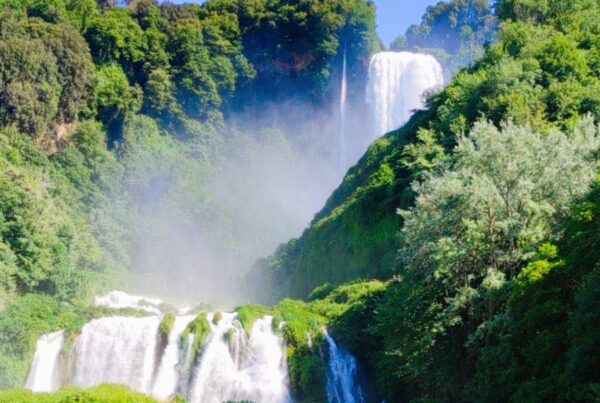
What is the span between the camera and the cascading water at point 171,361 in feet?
90.4

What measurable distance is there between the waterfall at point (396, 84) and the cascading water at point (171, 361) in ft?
129

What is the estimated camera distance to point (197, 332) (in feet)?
94.2

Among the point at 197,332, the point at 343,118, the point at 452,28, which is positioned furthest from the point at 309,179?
the point at 452,28

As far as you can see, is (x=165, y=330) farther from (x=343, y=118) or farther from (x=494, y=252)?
(x=343, y=118)

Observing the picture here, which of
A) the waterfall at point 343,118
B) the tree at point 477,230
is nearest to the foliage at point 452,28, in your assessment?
the waterfall at point 343,118

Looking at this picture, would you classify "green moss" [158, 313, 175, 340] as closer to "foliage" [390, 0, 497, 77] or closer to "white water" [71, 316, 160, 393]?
"white water" [71, 316, 160, 393]

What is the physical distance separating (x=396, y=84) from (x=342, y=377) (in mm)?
43142

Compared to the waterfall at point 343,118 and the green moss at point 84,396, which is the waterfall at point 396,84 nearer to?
the waterfall at point 343,118

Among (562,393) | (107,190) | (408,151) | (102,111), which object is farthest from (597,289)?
(102,111)

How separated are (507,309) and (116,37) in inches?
2061

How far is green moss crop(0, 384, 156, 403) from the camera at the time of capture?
56.8 feet

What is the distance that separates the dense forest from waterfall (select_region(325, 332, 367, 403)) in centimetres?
48

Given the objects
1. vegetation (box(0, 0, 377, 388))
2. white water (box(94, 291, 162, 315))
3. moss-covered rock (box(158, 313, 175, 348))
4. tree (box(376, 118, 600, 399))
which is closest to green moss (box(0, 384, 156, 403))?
tree (box(376, 118, 600, 399))

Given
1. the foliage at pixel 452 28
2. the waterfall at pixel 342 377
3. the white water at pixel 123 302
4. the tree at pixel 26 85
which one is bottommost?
the waterfall at pixel 342 377
